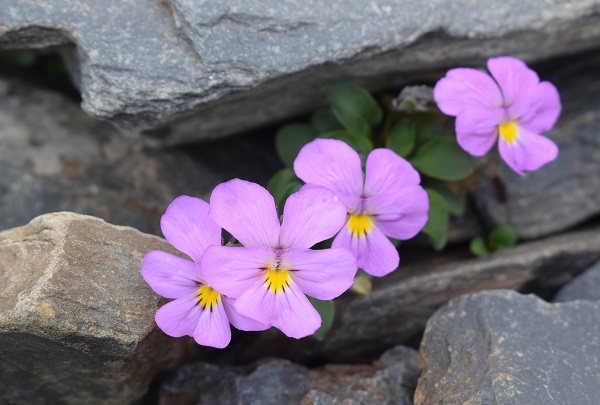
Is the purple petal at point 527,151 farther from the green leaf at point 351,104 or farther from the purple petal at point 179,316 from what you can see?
the purple petal at point 179,316

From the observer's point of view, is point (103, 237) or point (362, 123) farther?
point (362, 123)

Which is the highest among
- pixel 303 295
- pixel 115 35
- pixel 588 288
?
pixel 115 35

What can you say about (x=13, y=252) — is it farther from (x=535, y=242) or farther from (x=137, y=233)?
(x=535, y=242)

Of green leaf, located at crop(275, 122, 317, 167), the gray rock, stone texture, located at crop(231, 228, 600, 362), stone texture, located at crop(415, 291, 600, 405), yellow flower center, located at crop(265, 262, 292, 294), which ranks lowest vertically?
the gray rock

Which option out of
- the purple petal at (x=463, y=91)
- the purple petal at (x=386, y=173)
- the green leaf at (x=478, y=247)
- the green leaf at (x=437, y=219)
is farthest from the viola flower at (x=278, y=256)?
the green leaf at (x=478, y=247)

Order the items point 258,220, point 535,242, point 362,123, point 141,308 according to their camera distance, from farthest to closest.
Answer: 1. point 535,242
2. point 362,123
3. point 141,308
4. point 258,220

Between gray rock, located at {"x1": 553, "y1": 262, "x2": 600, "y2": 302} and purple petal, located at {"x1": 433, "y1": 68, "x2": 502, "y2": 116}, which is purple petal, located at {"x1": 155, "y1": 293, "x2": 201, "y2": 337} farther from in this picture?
gray rock, located at {"x1": 553, "y1": 262, "x2": 600, "y2": 302}

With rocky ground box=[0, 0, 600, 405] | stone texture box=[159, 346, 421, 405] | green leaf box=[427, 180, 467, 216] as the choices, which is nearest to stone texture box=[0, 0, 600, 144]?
rocky ground box=[0, 0, 600, 405]

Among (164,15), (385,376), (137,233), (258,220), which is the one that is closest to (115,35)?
(164,15)
